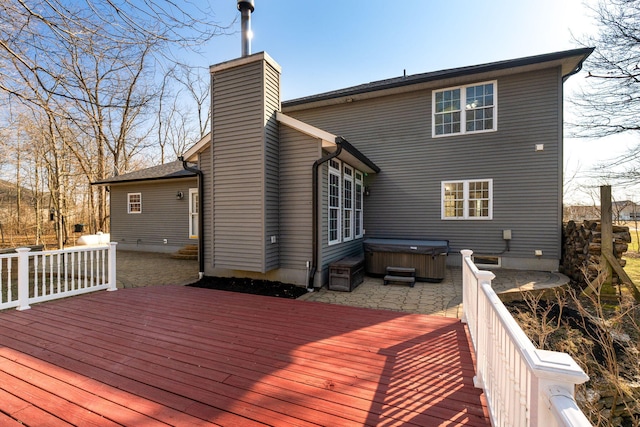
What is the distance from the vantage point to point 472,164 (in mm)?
7855

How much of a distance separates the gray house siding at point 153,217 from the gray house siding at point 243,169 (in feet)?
16.3

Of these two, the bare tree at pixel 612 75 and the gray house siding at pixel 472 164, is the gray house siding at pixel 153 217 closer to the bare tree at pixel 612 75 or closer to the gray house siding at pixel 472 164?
the gray house siding at pixel 472 164

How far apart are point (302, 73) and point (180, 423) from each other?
888cm

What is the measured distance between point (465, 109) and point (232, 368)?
843cm

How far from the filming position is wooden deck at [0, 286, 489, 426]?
2.04 metres

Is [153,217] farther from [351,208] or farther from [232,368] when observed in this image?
[232,368]

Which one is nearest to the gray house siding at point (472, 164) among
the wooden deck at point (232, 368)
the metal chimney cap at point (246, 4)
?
the wooden deck at point (232, 368)

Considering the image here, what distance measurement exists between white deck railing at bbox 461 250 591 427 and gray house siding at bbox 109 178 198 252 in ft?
33.7

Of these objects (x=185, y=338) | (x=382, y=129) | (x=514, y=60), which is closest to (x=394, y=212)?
(x=382, y=129)

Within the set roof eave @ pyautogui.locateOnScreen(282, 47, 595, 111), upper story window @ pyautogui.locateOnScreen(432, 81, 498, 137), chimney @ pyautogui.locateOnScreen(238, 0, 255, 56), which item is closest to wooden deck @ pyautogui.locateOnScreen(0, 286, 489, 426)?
chimney @ pyautogui.locateOnScreen(238, 0, 255, 56)

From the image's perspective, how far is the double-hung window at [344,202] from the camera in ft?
21.3

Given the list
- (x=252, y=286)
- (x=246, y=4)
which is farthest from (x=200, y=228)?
(x=246, y=4)

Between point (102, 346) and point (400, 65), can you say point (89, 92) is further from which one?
point (400, 65)

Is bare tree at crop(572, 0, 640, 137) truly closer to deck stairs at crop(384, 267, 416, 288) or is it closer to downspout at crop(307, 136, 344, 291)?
deck stairs at crop(384, 267, 416, 288)
